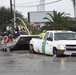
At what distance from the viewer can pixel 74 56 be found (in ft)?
66.5

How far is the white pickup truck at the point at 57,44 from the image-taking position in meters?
19.7

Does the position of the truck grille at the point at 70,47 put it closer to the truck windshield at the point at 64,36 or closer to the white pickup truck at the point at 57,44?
the white pickup truck at the point at 57,44

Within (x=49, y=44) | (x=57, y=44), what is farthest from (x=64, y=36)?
(x=57, y=44)

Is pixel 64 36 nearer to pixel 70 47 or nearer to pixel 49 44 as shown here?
pixel 49 44

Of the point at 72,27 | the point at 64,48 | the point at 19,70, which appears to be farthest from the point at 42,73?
the point at 72,27

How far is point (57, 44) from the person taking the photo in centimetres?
1983

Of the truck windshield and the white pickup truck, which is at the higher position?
the truck windshield

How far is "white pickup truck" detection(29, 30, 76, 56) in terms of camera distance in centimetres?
1972

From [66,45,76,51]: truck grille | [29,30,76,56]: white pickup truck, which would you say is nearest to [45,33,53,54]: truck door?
[29,30,76,56]: white pickup truck

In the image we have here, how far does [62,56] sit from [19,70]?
6858 millimetres

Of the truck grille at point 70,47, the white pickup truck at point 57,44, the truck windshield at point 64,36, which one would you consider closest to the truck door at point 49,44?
the white pickup truck at point 57,44

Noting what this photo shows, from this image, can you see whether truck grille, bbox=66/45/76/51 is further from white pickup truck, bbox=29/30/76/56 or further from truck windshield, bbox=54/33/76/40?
truck windshield, bbox=54/33/76/40

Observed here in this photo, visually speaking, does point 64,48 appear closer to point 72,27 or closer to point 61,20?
point 61,20

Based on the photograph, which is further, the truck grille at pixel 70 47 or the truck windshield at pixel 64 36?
the truck windshield at pixel 64 36
